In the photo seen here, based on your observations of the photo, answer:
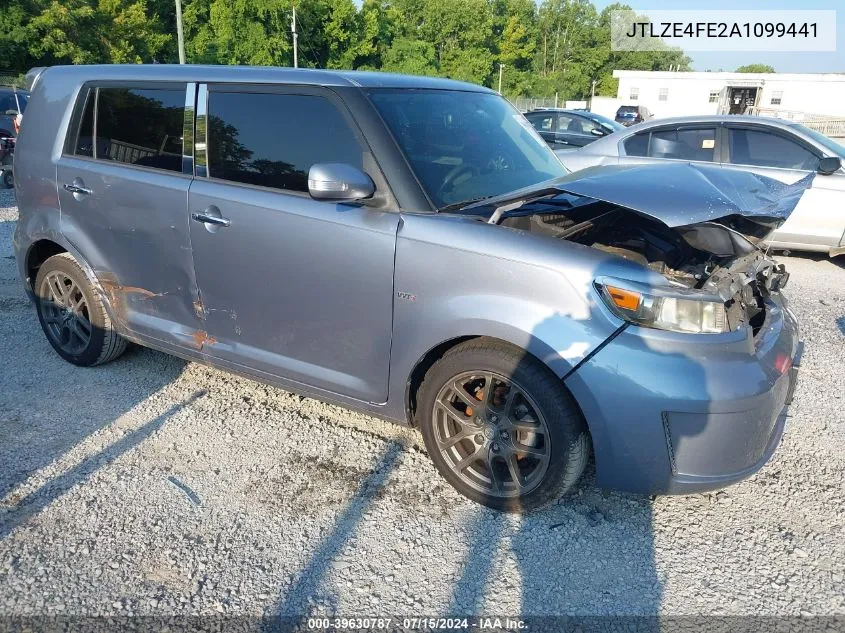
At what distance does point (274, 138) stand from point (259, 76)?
1.24 feet

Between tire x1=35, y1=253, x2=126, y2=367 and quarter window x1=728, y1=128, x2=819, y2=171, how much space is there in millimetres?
6761

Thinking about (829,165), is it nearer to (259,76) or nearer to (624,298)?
(624,298)

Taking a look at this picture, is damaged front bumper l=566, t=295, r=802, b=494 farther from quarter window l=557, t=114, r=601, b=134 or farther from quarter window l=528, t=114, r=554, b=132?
quarter window l=528, t=114, r=554, b=132

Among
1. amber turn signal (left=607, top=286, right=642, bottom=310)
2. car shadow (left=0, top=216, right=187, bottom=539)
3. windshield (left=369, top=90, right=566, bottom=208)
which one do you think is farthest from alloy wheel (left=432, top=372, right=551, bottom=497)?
car shadow (left=0, top=216, right=187, bottom=539)

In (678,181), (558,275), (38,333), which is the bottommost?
(38,333)

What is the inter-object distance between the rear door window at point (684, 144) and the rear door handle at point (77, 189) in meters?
6.44

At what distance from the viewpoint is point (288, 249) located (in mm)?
3244

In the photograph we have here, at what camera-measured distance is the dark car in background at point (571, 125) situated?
14227 millimetres

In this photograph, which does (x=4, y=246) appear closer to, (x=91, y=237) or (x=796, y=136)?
(x=91, y=237)

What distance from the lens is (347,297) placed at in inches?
123

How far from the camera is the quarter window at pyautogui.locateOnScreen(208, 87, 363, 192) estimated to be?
127 inches

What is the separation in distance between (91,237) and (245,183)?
130cm

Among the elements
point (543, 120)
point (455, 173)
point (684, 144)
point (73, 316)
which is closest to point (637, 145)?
point (684, 144)

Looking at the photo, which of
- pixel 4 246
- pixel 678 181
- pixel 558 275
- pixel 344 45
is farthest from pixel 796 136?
pixel 344 45
